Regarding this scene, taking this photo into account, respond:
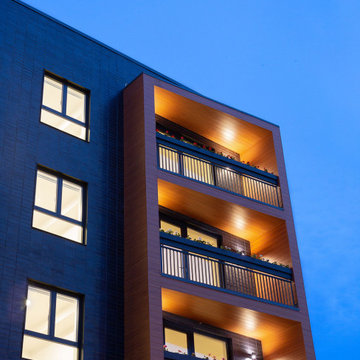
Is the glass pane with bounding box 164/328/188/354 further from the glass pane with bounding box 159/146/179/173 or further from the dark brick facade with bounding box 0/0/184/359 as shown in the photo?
the glass pane with bounding box 159/146/179/173

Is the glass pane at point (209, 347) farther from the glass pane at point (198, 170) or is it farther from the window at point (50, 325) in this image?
the glass pane at point (198, 170)

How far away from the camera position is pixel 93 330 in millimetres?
17094

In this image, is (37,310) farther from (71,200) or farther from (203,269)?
(203,269)

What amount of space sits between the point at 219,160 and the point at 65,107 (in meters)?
6.21

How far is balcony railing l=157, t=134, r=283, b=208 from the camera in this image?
23375 mm

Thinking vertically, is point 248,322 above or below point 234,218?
below

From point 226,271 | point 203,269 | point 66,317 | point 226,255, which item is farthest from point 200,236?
point 66,317

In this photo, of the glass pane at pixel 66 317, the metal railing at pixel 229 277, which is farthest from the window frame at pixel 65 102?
the glass pane at pixel 66 317

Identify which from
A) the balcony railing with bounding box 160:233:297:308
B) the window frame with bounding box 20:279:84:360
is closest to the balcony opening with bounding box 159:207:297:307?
the balcony railing with bounding box 160:233:297:308

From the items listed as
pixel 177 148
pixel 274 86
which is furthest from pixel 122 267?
pixel 274 86

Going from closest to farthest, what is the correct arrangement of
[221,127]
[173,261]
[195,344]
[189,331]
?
[173,261], [189,331], [195,344], [221,127]

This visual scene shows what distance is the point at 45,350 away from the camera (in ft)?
52.5

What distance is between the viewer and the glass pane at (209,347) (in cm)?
2053

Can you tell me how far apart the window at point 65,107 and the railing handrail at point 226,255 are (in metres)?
4.38
